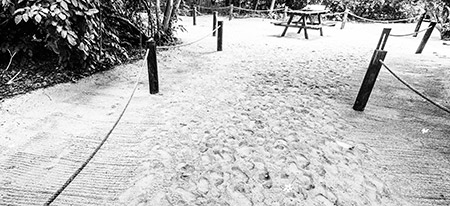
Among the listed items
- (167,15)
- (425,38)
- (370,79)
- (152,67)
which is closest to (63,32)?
(152,67)

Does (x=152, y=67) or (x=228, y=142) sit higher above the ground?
(x=152, y=67)

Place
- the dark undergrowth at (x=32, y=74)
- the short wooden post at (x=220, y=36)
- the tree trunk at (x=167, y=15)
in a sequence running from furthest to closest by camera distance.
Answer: the short wooden post at (x=220, y=36)
the tree trunk at (x=167, y=15)
the dark undergrowth at (x=32, y=74)

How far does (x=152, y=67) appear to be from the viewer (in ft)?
11.1

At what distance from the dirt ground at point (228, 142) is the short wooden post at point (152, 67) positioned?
13 cm

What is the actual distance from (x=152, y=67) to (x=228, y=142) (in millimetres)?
1604

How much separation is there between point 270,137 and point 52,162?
207 cm

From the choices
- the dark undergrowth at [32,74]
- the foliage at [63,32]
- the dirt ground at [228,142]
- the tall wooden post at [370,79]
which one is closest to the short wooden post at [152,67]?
the dirt ground at [228,142]

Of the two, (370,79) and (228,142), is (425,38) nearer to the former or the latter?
(370,79)

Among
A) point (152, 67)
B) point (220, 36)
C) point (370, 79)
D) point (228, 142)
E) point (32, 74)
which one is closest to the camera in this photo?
point (228, 142)

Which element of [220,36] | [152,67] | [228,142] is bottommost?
[228,142]

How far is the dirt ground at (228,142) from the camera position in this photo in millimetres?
1912

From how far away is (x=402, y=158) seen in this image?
2.38 metres

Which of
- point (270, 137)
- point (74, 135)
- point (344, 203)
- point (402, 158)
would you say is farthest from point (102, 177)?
point (402, 158)

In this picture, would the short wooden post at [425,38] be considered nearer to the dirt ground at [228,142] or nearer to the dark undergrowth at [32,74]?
the dirt ground at [228,142]
